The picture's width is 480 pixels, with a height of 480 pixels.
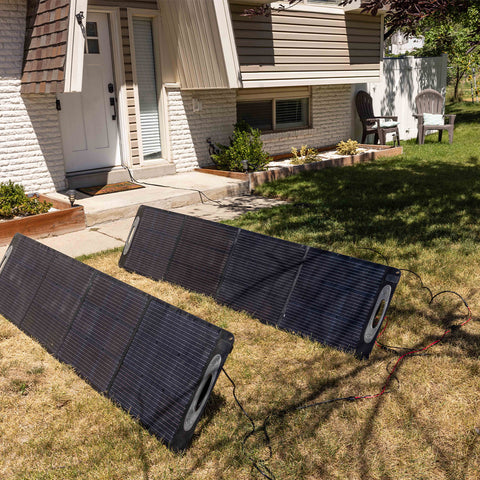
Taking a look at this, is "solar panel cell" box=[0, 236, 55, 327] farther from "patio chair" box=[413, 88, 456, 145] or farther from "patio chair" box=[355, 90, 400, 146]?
"patio chair" box=[413, 88, 456, 145]

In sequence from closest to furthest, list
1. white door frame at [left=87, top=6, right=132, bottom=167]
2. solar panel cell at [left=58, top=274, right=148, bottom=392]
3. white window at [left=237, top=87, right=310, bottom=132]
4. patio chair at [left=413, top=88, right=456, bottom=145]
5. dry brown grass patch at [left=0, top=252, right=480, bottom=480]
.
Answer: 1. dry brown grass patch at [left=0, top=252, right=480, bottom=480]
2. solar panel cell at [left=58, top=274, right=148, bottom=392]
3. white door frame at [left=87, top=6, right=132, bottom=167]
4. white window at [left=237, top=87, right=310, bottom=132]
5. patio chair at [left=413, top=88, right=456, bottom=145]

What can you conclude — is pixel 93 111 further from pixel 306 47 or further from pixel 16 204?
pixel 306 47

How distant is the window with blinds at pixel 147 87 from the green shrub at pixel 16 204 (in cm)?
302

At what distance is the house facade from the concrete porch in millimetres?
533

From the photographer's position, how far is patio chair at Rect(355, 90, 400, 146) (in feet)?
41.7

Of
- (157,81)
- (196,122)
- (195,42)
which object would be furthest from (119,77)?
(196,122)

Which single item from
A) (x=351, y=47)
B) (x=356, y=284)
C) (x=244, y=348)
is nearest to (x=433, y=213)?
(x=356, y=284)

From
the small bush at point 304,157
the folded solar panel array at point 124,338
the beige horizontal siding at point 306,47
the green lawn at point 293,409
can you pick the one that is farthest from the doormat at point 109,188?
the folded solar panel array at point 124,338

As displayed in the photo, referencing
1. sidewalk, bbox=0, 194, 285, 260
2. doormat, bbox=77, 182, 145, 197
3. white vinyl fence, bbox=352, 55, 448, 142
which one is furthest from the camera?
white vinyl fence, bbox=352, 55, 448, 142

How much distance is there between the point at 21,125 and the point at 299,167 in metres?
5.12

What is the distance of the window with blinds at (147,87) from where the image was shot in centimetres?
930

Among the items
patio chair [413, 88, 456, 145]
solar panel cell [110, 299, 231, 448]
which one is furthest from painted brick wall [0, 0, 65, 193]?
patio chair [413, 88, 456, 145]

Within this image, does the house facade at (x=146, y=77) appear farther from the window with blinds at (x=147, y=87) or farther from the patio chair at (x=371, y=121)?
the patio chair at (x=371, y=121)

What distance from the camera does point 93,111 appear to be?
891 cm
